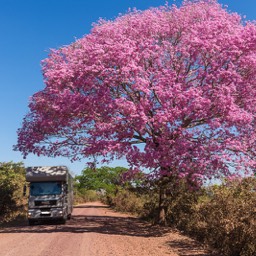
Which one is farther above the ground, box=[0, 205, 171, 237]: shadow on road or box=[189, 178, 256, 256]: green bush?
box=[189, 178, 256, 256]: green bush

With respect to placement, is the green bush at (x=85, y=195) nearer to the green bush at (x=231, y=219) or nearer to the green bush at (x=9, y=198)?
the green bush at (x=9, y=198)

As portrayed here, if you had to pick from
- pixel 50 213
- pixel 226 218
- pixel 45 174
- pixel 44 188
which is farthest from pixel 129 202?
pixel 226 218

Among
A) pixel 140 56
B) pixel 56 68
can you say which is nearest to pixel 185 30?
pixel 140 56

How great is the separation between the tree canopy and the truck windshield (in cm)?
525

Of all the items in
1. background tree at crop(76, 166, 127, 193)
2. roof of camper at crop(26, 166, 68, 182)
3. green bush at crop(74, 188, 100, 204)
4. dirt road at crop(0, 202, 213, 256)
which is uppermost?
background tree at crop(76, 166, 127, 193)

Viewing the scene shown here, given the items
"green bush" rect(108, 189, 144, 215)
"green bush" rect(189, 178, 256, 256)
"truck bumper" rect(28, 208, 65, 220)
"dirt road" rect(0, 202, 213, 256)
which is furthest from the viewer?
"green bush" rect(108, 189, 144, 215)

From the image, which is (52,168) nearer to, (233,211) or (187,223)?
(187,223)

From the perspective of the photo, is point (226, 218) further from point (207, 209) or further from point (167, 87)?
point (167, 87)

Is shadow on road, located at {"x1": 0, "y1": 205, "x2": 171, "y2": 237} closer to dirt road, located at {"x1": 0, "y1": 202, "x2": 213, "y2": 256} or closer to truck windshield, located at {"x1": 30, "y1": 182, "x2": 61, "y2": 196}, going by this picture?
dirt road, located at {"x1": 0, "y1": 202, "x2": 213, "y2": 256}

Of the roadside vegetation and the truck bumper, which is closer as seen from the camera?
the roadside vegetation

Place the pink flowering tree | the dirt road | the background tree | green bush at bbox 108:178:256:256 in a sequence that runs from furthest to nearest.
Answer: the background tree, the pink flowering tree, the dirt road, green bush at bbox 108:178:256:256

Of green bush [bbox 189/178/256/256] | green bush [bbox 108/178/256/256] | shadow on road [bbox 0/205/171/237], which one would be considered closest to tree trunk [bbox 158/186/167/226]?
shadow on road [bbox 0/205/171/237]

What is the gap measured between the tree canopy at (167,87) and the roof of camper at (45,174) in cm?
441

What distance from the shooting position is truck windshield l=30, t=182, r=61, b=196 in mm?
25156
